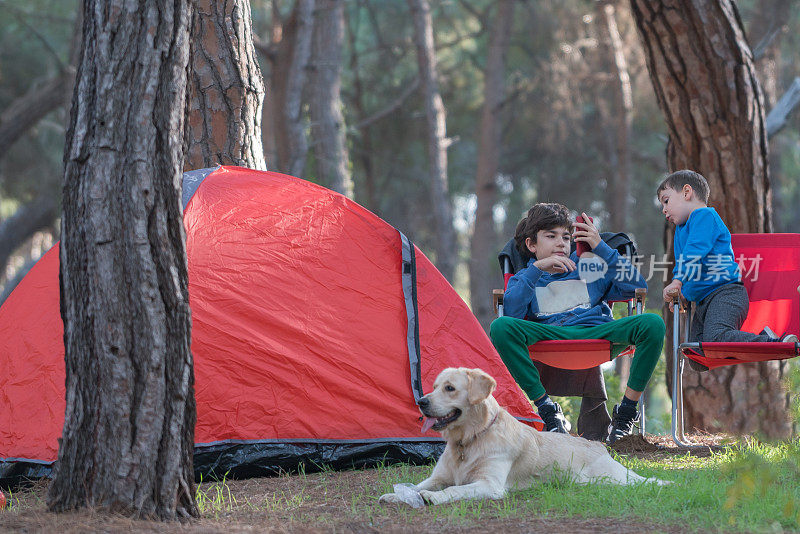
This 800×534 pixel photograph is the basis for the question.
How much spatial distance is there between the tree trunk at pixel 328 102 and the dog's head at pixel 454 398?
6.69m

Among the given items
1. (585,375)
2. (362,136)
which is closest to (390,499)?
(585,375)

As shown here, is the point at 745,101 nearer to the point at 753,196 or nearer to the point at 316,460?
the point at 753,196

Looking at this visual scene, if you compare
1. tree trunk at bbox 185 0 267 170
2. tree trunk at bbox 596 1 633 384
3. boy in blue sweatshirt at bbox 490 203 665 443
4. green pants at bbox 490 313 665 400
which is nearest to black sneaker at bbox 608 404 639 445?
boy in blue sweatshirt at bbox 490 203 665 443

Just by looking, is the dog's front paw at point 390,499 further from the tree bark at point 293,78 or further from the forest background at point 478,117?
the forest background at point 478,117

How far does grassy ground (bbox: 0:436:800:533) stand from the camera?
260 cm

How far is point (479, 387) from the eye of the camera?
3256 mm

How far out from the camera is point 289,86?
10203 mm

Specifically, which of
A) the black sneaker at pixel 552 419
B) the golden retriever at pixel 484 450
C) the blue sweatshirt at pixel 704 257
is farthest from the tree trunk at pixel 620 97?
the golden retriever at pixel 484 450

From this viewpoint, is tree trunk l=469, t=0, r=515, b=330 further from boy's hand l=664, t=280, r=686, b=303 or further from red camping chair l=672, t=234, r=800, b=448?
boy's hand l=664, t=280, r=686, b=303

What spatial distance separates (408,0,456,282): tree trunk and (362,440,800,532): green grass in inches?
338

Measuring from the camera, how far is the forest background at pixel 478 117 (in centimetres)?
1236

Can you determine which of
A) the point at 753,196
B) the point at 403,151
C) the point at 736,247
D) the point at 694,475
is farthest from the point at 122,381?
the point at 403,151

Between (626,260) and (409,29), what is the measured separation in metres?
12.1

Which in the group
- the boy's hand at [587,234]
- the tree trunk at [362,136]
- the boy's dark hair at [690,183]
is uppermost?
the tree trunk at [362,136]
